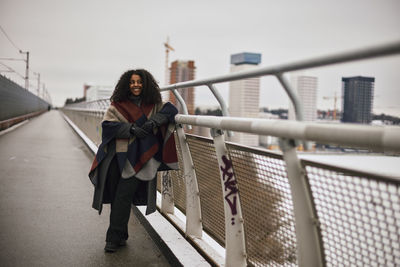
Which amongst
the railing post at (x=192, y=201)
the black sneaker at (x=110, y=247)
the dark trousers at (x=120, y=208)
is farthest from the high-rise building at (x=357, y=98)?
the black sneaker at (x=110, y=247)

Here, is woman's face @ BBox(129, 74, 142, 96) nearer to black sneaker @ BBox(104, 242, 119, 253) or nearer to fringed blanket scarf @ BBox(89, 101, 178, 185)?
fringed blanket scarf @ BBox(89, 101, 178, 185)

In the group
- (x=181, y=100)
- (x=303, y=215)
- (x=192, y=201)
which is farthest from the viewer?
(x=181, y=100)

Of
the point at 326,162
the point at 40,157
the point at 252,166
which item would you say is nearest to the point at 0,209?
the point at 252,166

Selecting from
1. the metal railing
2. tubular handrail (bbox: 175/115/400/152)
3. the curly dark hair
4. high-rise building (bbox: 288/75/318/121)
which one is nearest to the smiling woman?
the curly dark hair

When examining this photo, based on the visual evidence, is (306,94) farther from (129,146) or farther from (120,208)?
(120,208)

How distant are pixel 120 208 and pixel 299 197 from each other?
7.36ft

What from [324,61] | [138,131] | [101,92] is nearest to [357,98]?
[324,61]

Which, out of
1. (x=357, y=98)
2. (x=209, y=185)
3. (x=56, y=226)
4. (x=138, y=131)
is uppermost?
(x=357, y=98)

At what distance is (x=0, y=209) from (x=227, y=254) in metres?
3.51

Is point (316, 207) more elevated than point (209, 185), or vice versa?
point (316, 207)

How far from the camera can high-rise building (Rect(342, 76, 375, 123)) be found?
2.15 m

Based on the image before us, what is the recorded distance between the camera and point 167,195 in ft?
15.8

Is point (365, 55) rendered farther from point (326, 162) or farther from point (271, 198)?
point (271, 198)

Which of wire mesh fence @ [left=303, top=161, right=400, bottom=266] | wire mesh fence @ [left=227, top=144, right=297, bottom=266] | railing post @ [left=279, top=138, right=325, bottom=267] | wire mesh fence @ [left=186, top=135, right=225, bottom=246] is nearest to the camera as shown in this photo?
wire mesh fence @ [left=303, top=161, right=400, bottom=266]
